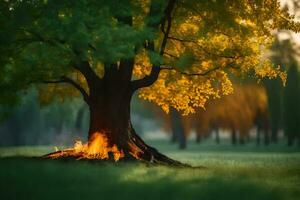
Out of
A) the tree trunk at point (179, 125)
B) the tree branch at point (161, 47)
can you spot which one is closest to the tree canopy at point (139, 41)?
the tree branch at point (161, 47)

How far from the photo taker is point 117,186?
16.9 meters

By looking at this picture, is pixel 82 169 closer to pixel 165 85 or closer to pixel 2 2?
pixel 2 2

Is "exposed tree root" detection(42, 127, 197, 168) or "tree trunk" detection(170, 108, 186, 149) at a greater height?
"tree trunk" detection(170, 108, 186, 149)

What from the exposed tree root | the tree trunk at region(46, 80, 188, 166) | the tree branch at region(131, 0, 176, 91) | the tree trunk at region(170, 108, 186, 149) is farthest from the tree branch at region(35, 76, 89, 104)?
the tree trunk at region(170, 108, 186, 149)

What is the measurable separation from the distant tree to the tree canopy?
122 ft

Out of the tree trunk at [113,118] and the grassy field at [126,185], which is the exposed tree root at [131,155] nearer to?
the tree trunk at [113,118]

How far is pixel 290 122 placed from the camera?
69562 mm

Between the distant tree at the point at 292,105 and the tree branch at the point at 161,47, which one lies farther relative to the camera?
the distant tree at the point at 292,105

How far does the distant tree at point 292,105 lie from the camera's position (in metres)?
69.6

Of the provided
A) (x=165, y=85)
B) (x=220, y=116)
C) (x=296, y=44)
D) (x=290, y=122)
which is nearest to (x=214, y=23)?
(x=165, y=85)

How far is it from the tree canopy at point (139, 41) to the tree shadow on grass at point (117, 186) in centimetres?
426

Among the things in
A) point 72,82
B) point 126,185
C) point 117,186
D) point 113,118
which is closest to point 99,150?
point 113,118

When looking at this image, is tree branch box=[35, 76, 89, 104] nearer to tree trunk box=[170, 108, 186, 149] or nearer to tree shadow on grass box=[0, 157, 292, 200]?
tree shadow on grass box=[0, 157, 292, 200]

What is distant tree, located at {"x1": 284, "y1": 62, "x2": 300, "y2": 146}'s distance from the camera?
6956 centimetres
